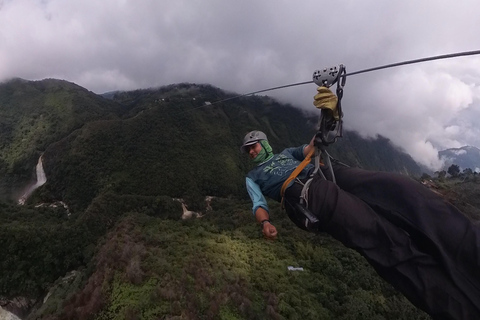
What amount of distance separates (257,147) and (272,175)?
57cm

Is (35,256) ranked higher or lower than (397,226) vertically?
lower

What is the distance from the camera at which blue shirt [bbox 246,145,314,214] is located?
3833 mm

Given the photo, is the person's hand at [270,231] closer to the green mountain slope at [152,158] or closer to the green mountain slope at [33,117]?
the green mountain slope at [152,158]

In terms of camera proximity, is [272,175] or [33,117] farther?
[33,117]

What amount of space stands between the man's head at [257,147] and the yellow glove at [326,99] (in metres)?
1.24

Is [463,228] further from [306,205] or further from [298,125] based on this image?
[298,125]

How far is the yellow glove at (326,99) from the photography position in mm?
3165

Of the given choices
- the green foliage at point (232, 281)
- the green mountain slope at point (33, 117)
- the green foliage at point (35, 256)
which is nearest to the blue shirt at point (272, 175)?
the green foliage at point (232, 281)

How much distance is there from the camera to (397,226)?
119 inches

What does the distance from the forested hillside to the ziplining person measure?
10583mm

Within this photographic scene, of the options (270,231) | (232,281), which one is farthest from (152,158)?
(270,231)

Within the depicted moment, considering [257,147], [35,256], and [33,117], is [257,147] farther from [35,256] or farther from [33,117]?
[33,117]

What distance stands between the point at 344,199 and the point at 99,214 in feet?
154

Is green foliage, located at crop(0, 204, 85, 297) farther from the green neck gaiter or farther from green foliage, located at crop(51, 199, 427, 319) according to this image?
the green neck gaiter
